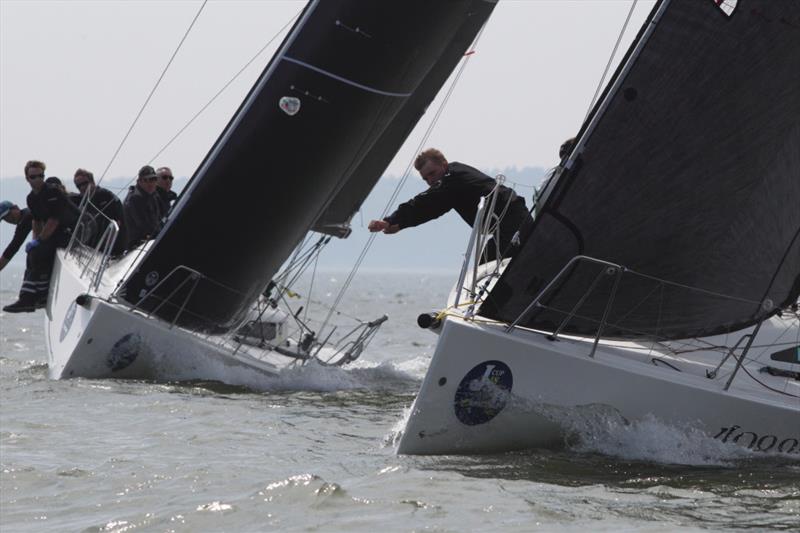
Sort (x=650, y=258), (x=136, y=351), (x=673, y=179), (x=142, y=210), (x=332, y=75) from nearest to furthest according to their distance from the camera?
(x=673, y=179) < (x=650, y=258) < (x=332, y=75) < (x=136, y=351) < (x=142, y=210)

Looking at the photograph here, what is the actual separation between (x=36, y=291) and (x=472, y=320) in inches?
263

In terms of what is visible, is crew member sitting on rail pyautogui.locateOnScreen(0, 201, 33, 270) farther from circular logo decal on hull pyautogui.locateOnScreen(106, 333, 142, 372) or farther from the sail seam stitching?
the sail seam stitching

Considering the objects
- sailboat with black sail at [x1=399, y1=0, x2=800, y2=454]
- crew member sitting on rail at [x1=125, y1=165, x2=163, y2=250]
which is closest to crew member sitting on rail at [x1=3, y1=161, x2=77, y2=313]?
crew member sitting on rail at [x1=125, y1=165, x2=163, y2=250]

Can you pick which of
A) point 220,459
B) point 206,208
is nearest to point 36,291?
point 206,208

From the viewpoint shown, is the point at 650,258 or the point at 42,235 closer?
the point at 650,258

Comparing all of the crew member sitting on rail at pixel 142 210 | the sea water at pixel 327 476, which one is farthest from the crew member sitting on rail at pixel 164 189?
the sea water at pixel 327 476

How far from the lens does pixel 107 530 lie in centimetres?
525

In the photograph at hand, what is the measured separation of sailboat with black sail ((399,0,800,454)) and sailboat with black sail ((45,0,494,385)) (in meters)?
2.93

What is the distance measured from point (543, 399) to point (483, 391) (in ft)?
1.00

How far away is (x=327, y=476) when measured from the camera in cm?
620

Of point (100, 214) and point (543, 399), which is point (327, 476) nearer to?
point (543, 399)

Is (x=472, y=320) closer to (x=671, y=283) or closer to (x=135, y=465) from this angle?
(x=671, y=283)

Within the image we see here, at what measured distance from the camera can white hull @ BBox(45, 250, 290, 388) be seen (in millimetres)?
9875

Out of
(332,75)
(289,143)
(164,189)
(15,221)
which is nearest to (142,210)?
(164,189)
